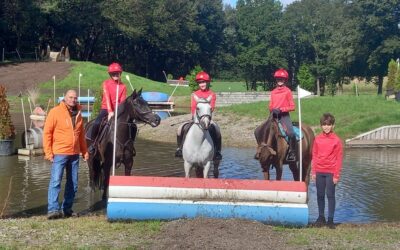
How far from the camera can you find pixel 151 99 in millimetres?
38688

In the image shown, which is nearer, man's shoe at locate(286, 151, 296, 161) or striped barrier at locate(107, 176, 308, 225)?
striped barrier at locate(107, 176, 308, 225)

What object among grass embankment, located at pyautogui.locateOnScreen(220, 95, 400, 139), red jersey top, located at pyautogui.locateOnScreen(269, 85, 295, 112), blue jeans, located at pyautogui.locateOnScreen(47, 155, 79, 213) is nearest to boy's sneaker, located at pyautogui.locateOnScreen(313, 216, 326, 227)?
red jersey top, located at pyautogui.locateOnScreen(269, 85, 295, 112)

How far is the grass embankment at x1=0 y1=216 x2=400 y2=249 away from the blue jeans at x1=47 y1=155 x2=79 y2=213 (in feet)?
1.35

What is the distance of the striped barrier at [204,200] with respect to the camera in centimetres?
905

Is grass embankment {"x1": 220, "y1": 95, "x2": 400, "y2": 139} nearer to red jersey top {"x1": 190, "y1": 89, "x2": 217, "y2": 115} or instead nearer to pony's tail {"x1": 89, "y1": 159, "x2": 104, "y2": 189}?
pony's tail {"x1": 89, "y1": 159, "x2": 104, "y2": 189}

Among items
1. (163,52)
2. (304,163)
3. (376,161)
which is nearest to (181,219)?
(304,163)

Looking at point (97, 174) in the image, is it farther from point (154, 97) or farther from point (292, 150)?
point (154, 97)

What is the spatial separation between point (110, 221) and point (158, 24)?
71266mm

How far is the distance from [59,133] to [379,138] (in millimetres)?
17270

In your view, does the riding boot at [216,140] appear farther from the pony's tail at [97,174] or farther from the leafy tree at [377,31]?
the leafy tree at [377,31]

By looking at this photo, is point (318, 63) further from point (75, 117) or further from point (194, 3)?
point (75, 117)

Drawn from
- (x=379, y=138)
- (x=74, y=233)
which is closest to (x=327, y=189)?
(x=74, y=233)

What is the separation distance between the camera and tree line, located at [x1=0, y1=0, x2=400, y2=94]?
65.6 metres

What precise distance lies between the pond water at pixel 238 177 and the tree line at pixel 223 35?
43.8 m
